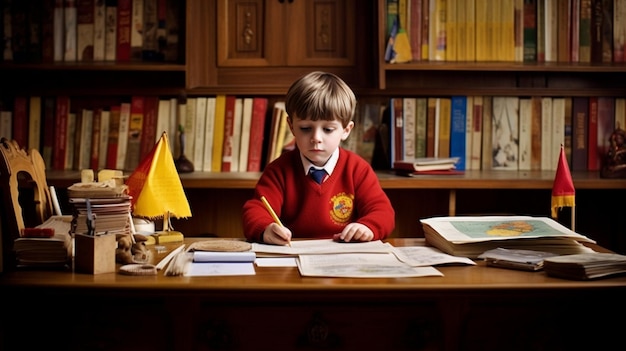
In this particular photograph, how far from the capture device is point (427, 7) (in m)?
3.05

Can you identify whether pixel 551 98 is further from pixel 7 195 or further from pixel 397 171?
pixel 7 195

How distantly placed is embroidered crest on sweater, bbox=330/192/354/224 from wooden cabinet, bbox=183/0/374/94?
118cm

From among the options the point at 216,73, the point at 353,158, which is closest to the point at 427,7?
the point at 216,73

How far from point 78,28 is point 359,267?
2072mm

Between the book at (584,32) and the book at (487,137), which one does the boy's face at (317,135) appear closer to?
the book at (487,137)

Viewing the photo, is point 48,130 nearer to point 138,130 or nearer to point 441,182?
point 138,130

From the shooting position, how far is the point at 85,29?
3.11 meters

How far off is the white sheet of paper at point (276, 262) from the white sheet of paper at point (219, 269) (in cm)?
2

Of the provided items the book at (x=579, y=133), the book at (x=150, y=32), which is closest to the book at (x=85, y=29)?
the book at (x=150, y=32)

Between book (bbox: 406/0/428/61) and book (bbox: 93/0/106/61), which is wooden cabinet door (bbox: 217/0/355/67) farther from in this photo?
book (bbox: 93/0/106/61)

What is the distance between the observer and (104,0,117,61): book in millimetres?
3113

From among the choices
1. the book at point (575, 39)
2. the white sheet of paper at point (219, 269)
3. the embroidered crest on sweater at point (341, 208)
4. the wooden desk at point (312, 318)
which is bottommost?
the wooden desk at point (312, 318)

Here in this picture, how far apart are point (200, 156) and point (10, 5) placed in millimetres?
971

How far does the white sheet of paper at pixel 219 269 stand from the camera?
1.45 metres
